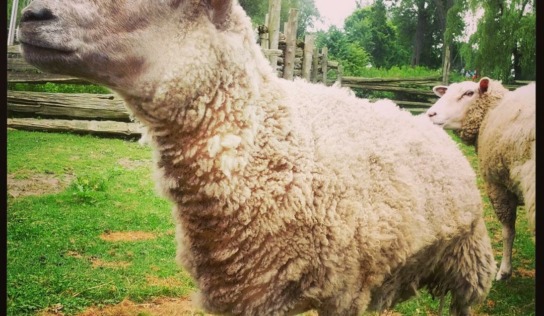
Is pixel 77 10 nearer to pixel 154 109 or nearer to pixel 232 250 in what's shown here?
pixel 154 109

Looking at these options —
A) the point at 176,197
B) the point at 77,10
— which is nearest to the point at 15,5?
the point at 77,10

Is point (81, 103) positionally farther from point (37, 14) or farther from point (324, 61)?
point (37, 14)

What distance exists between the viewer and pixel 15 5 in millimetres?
2865

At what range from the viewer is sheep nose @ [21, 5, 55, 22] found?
56.2 inches

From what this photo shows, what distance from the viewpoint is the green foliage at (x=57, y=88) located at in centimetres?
357

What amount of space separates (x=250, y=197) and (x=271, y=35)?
247 cm

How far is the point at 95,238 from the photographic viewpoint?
316 centimetres

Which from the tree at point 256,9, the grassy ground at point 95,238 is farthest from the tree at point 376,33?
the grassy ground at point 95,238

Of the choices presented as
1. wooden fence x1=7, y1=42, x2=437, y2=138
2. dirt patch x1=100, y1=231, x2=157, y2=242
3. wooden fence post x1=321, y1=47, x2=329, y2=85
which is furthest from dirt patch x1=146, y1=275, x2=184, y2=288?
wooden fence post x1=321, y1=47, x2=329, y2=85

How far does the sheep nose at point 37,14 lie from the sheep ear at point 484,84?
2249mm

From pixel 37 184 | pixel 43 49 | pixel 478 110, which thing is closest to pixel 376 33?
pixel 478 110

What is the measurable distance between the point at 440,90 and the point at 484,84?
25 cm

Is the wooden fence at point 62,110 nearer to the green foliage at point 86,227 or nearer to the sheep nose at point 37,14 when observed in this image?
the green foliage at point 86,227

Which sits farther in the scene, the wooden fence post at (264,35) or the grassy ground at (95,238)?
the wooden fence post at (264,35)
